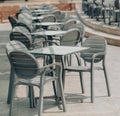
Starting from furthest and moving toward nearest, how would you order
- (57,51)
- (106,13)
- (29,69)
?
(106,13), (57,51), (29,69)

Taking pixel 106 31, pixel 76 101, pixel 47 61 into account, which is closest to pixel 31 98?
pixel 76 101

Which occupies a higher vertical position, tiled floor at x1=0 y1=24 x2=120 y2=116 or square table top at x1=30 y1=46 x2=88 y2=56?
square table top at x1=30 y1=46 x2=88 y2=56

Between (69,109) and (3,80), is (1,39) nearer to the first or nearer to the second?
(3,80)

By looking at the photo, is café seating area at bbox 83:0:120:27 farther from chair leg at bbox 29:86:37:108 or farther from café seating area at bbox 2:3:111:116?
chair leg at bbox 29:86:37:108

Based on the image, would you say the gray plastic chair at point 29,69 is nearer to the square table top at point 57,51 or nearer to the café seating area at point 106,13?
the square table top at point 57,51

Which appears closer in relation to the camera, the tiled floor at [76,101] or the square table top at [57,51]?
the square table top at [57,51]

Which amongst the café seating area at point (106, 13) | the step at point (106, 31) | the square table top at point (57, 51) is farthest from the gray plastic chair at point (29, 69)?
the café seating area at point (106, 13)

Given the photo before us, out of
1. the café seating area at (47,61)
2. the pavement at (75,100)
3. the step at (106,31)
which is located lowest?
the step at (106,31)

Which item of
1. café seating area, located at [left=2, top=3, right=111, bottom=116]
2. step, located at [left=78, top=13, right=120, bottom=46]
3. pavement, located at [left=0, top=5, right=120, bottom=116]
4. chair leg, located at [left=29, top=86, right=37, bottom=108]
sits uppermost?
café seating area, located at [left=2, top=3, right=111, bottom=116]

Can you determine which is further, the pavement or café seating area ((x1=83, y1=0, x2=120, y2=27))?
café seating area ((x1=83, y1=0, x2=120, y2=27))

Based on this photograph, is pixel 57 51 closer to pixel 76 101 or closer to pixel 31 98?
pixel 31 98

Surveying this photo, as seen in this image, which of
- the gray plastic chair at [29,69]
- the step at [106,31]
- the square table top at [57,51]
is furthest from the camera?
the step at [106,31]

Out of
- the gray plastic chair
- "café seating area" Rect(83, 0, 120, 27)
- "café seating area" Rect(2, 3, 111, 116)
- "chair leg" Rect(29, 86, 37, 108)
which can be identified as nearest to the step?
"café seating area" Rect(83, 0, 120, 27)

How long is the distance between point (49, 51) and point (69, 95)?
107 centimetres
